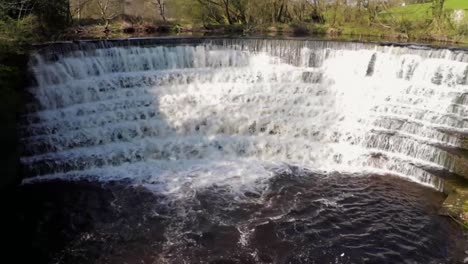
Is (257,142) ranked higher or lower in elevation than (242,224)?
higher

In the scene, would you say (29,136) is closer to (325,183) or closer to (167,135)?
(167,135)

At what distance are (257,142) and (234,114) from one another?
1.45 meters

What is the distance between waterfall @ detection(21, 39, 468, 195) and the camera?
35.1 ft

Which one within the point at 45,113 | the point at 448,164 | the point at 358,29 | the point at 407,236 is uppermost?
the point at 358,29

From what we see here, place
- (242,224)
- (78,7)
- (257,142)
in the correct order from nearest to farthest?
(242,224) < (257,142) < (78,7)

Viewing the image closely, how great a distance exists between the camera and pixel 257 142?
1198 cm


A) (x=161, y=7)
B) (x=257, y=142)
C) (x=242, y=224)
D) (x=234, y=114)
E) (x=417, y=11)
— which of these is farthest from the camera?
(x=161, y=7)

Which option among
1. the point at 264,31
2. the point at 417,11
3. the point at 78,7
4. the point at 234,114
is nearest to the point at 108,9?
the point at 78,7

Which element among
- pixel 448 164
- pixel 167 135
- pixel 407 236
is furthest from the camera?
pixel 167 135

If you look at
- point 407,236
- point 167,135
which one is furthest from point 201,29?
point 407,236

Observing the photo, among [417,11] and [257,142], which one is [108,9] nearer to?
[417,11]

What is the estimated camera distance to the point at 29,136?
1065 centimetres

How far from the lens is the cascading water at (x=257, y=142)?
26.0 feet

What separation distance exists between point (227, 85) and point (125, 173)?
17.8 ft
